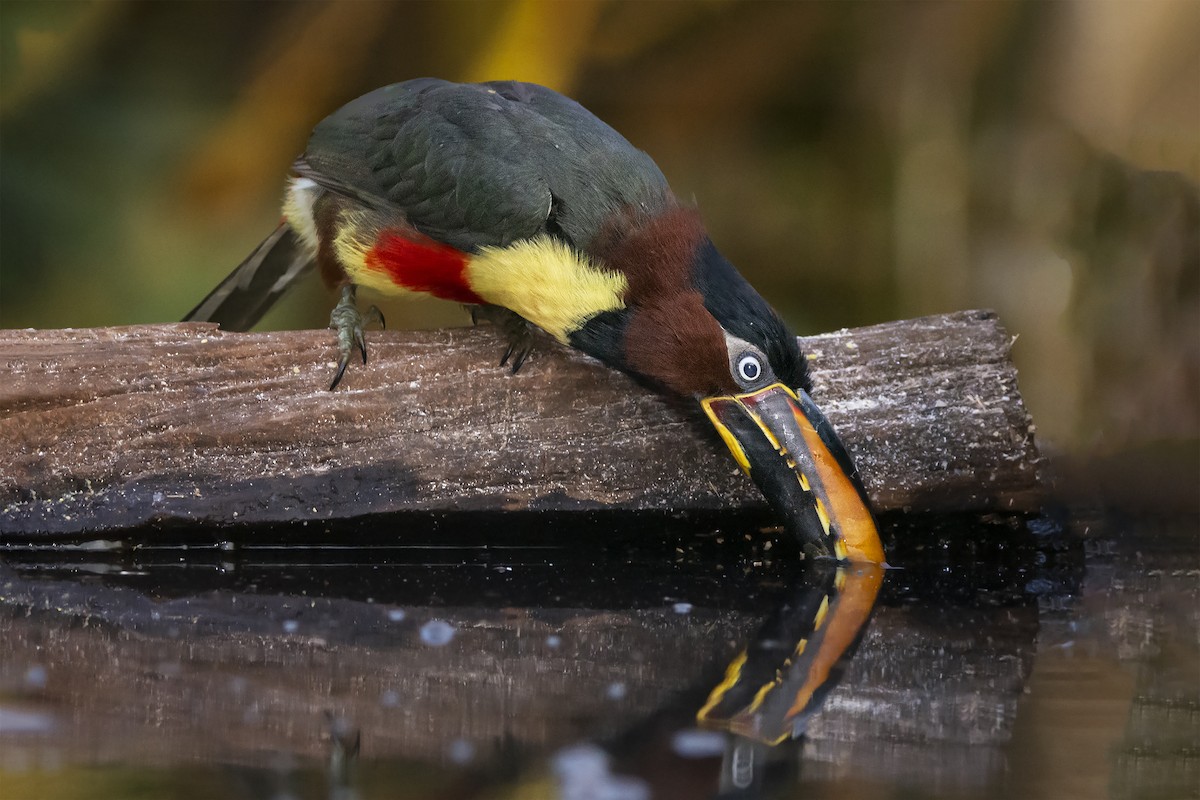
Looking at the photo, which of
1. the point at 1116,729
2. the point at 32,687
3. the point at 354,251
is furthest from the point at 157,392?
the point at 1116,729

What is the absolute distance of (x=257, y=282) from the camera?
358 centimetres

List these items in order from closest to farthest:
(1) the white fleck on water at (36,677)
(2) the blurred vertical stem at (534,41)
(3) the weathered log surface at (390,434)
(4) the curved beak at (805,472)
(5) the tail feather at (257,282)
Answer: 1. (1) the white fleck on water at (36,677)
2. (4) the curved beak at (805,472)
3. (3) the weathered log surface at (390,434)
4. (5) the tail feather at (257,282)
5. (2) the blurred vertical stem at (534,41)

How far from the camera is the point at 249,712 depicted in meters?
1.84

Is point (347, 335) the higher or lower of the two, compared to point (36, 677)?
higher

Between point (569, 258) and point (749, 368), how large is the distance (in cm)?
46

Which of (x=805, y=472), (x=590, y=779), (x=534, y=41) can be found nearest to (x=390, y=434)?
(x=805, y=472)

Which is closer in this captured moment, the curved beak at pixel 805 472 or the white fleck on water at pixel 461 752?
the white fleck on water at pixel 461 752

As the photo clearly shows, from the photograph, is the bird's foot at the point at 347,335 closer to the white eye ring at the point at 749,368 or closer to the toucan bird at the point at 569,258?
the toucan bird at the point at 569,258

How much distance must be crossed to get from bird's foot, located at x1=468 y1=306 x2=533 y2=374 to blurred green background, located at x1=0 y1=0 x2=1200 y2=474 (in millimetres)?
2150

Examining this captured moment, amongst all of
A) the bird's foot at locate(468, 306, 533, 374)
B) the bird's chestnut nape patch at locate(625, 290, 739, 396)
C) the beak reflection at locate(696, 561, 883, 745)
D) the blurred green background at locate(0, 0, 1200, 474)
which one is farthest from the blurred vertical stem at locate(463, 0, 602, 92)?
the beak reflection at locate(696, 561, 883, 745)

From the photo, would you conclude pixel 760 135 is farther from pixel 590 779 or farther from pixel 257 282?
pixel 590 779

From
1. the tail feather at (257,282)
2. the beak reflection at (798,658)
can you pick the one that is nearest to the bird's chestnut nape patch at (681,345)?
the beak reflection at (798,658)

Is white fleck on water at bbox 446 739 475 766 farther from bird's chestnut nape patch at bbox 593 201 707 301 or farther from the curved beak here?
bird's chestnut nape patch at bbox 593 201 707 301

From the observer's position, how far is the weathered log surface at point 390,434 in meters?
2.78
